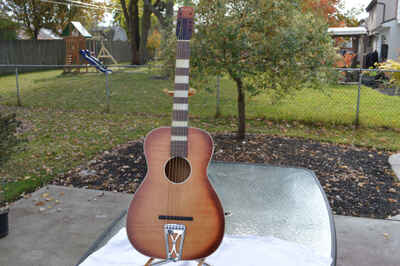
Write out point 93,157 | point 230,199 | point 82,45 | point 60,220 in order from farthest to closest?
point 82,45 → point 93,157 → point 60,220 → point 230,199

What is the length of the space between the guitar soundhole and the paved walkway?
1.41 m

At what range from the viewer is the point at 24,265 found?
2938mm

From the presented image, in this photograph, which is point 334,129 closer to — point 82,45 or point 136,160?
point 136,160

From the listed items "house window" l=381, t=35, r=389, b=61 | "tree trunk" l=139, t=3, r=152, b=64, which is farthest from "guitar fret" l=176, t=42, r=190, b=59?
"house window" l=381, t=35, r=389, b=61

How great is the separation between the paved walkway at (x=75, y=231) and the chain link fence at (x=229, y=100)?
291cm

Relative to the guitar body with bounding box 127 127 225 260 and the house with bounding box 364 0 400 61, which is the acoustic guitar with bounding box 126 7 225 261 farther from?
the house with bounding box 364 0 400 61

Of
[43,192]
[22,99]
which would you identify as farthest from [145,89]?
[43,192]

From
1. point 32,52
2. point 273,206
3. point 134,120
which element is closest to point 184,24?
point 273,206

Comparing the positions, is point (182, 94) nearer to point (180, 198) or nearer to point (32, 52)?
point (180, 198)

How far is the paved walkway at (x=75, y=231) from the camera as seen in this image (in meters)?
3.05

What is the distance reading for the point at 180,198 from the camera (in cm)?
201

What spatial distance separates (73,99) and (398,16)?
46.6 ft

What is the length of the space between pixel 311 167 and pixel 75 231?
3043 mm

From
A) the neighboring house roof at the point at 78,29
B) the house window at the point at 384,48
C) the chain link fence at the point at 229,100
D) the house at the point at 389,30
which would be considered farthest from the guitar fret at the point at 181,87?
the house window at the point at 384,48
